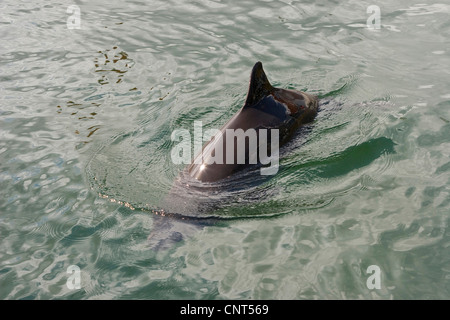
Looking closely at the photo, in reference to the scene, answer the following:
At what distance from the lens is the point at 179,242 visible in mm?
5559

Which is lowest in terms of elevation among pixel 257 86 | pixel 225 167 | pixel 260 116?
pixel 225 167

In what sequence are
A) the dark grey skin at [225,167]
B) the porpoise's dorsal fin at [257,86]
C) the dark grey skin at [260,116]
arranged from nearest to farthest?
the dark grey skin at [225,167] → the dark grey skin at [260,116] → the porpoise's dorsal fin at [257,86]

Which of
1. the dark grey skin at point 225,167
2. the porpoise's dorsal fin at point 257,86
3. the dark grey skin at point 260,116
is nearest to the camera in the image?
the dark grey skin at point 225,167

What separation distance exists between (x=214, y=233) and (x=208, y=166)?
0.86 meters

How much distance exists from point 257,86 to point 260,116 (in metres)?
0.36

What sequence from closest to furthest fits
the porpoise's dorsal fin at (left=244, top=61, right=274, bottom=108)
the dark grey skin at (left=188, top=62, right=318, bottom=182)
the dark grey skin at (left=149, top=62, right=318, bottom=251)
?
1. the dark grey skin at (left=149, top=62, right=318, bottom=251)
2. the dark grey skin at (left=188, top=62, right=318, bottom=182)
3. the porpoise's dorsal fin at (left=244, top=61, right=274, bottom=108)

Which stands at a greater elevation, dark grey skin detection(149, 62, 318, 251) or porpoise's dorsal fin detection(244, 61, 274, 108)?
porpoise's dorsal fin detection(244, 61, 274, 108)

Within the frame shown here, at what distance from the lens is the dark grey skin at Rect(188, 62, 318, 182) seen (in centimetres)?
620

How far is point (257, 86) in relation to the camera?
21.8 ft

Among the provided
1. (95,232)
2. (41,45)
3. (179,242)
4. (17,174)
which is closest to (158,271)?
(179,242)

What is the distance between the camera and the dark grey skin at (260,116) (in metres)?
6.20

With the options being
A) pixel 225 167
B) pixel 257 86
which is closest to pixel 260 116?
pixel 257 86

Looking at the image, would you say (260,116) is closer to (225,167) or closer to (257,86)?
(257,86)

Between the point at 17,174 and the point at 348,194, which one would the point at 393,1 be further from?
the point at 17,174
